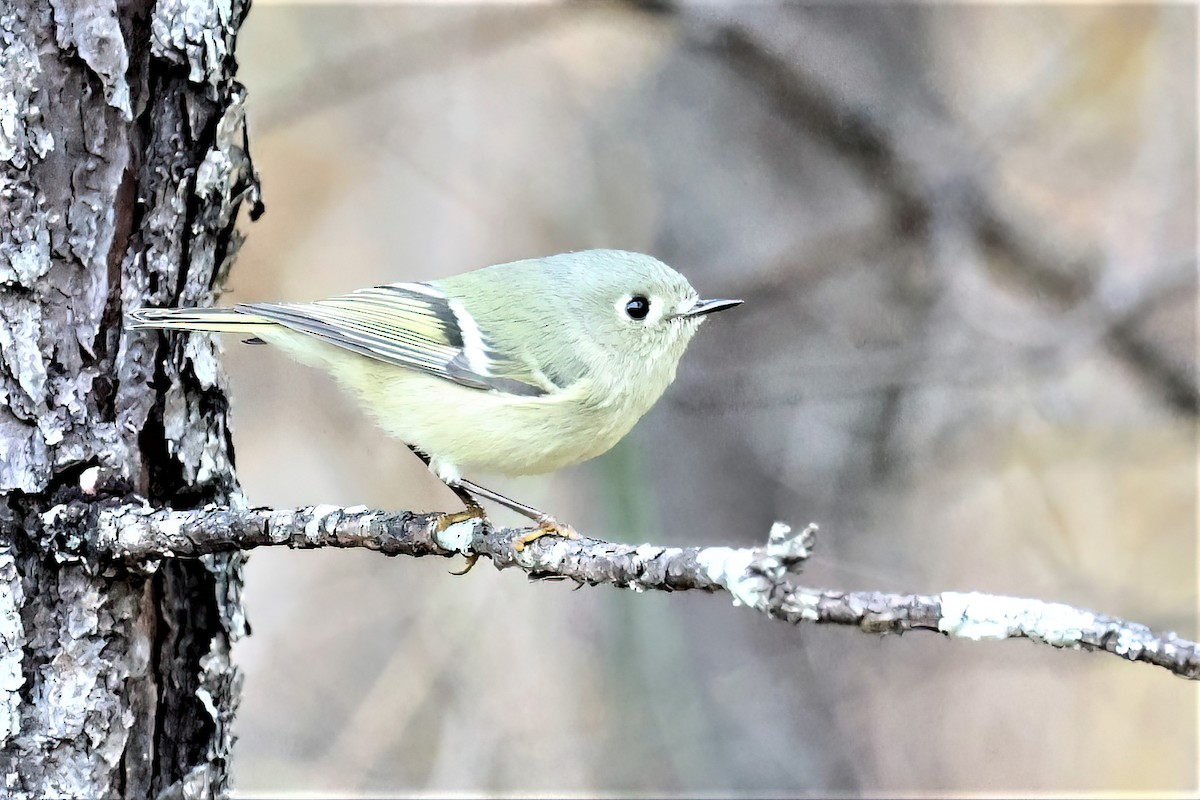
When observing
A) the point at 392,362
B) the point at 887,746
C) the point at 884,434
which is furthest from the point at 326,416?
the point at 887,746

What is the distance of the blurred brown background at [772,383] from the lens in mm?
2818

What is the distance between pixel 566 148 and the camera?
10.7ft

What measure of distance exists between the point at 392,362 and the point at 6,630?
2.05 feet

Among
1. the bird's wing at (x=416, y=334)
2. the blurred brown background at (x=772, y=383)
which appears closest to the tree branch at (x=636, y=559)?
the bird's wing at (x=416, y=334)

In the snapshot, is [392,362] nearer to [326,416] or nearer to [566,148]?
[326,416]

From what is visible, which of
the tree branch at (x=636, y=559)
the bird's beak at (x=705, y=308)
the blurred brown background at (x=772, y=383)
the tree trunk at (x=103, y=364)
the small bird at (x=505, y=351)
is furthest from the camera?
the blurred brown background at (x=772, y=383)

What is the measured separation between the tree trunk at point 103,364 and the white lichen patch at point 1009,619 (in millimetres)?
967

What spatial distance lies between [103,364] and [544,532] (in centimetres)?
59

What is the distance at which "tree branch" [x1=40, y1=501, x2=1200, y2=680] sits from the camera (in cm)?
88

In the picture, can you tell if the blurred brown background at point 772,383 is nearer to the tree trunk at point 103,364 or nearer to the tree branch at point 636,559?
the tree trunk at point 103,364

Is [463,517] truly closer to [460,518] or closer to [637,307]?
[460,518]

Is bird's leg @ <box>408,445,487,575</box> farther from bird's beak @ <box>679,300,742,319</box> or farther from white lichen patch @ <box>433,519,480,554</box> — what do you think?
bird's beak @ <box>679,300,742,319</box>

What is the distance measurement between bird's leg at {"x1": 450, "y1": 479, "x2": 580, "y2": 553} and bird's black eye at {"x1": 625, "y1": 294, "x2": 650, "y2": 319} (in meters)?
0.40

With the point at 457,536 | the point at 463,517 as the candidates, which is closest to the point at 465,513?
the point at 463,517
